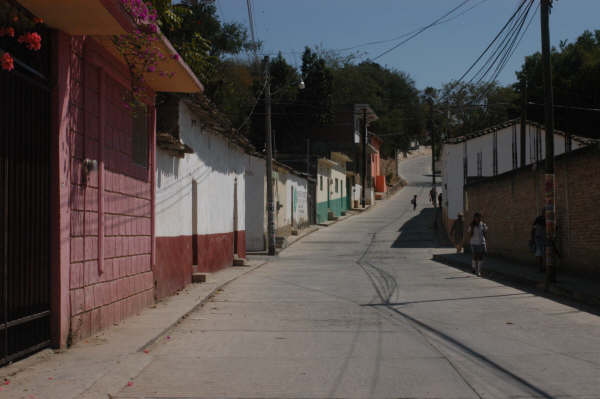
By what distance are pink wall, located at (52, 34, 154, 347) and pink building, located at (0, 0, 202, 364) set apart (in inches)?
0.6

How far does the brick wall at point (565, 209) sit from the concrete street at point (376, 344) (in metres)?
2.51

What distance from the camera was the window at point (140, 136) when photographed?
1139cm

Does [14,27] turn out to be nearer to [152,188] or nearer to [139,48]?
[139,48]

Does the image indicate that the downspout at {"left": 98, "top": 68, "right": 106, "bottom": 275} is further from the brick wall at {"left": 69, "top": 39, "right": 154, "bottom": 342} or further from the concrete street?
the concrete street

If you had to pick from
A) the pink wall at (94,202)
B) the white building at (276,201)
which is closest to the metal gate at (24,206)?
the pink wall at (94,202)

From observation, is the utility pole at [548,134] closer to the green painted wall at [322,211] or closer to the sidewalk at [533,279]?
the sidewalk at [533,279]

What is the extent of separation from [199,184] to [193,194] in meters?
0.34

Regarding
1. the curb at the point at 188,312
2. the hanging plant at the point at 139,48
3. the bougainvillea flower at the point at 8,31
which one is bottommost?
the curb at the point at 188,312

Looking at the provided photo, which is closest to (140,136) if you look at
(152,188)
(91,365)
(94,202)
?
(152,188)

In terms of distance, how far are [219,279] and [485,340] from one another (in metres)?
10.1

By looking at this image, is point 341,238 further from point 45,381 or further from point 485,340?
point 45,381

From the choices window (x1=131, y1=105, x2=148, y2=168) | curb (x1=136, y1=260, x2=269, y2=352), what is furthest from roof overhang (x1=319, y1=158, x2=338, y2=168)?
window (x1=131, y1=105, x2=148, y2=168)

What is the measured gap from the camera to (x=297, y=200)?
4391 centimetres

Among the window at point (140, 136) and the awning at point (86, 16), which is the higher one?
the awning at point (86, 16)
